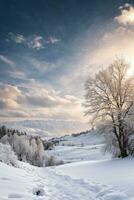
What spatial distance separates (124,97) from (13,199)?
20.0 meters

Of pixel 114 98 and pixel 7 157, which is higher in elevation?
pixel 114 98

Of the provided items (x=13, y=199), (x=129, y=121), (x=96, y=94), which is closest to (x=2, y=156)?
(x=96, y=94)

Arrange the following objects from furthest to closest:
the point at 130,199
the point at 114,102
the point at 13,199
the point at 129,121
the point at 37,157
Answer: the point at 37,157
the point at 114,102
the point at 129,121
the point at 130,199
the point at 13,199

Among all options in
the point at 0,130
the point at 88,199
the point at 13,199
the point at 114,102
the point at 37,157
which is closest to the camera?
the point at 13,199

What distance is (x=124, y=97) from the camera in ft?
90.3

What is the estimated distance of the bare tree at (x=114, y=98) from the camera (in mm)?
27125

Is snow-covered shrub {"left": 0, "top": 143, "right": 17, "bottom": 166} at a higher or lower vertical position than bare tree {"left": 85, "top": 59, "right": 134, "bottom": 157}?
lower

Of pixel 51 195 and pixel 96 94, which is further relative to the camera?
pixel 96 94

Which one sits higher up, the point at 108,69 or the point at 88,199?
the point at 108,69

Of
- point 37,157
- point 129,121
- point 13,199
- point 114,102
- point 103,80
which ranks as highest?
point 103,80

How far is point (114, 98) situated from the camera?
91.3 ft

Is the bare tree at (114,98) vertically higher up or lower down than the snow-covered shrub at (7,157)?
higher up

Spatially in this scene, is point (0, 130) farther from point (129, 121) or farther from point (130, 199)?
point (130, 199)

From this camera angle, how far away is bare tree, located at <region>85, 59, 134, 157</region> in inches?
1068
